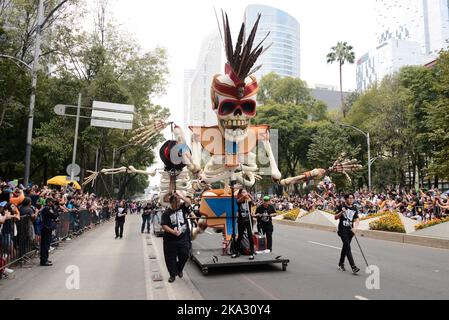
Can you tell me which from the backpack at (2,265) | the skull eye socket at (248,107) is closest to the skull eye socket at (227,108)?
the skull eye socket at (248,107)

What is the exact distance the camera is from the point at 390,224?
55.3ft

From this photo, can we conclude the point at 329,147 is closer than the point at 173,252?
No

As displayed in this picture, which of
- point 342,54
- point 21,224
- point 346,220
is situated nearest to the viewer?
point 346,220

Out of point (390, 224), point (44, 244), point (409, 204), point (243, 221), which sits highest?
point (409, 204)

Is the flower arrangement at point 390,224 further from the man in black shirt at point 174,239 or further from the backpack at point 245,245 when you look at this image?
the man in black shirt at point 174,239

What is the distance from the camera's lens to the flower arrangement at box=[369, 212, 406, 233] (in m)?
16.4

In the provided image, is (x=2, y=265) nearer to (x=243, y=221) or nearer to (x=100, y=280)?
(x=100, y=280)

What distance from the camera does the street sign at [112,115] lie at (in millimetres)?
15938

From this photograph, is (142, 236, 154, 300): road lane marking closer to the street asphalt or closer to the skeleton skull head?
the street asphalt

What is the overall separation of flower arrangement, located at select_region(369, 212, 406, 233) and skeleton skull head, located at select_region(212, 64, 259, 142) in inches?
405

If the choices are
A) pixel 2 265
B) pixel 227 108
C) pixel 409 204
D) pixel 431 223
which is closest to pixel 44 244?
pixel 2 265

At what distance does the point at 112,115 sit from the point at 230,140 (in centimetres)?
863

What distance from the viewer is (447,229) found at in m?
13.8
